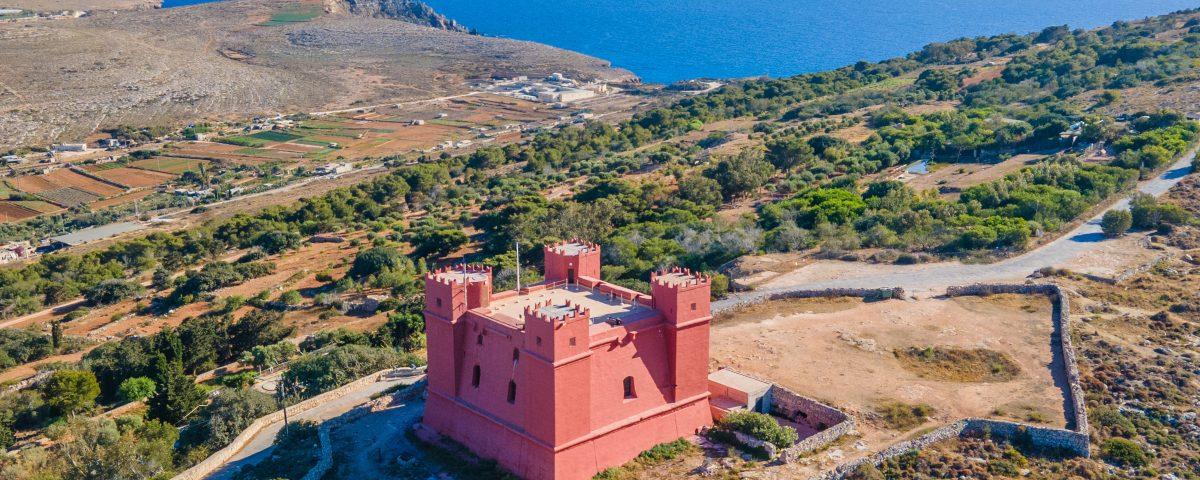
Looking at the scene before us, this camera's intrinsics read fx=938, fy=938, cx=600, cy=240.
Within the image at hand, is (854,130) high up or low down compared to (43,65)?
down

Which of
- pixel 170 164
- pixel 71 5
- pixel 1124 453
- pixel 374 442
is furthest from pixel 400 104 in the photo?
pixel 1124 453

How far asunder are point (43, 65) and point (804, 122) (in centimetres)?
10914

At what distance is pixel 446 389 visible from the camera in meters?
26.9

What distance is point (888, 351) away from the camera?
3269 centimetres

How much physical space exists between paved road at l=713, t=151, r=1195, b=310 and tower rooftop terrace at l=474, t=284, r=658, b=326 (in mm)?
9986

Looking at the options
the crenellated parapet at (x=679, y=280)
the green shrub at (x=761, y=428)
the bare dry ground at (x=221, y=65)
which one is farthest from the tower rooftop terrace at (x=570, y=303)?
the bare dry ground at (x=221, y=65)

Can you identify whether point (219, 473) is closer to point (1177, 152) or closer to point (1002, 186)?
point (1002, 186)

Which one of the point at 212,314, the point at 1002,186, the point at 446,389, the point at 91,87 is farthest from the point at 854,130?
the point at 91,87

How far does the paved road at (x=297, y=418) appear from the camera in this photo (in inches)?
1100

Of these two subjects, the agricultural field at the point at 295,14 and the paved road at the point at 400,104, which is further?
the agricultural field at the point at 295,14

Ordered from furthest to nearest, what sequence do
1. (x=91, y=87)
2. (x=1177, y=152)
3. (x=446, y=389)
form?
1. (x=91, y=87)
2. (x=1177, y=152)
3. (x=446, y=389)

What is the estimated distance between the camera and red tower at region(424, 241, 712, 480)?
23641mm

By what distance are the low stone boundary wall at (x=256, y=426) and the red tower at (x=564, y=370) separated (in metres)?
6.25

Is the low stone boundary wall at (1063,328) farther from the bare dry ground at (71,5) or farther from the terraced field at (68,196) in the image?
the bare dry ground at (71,5)
